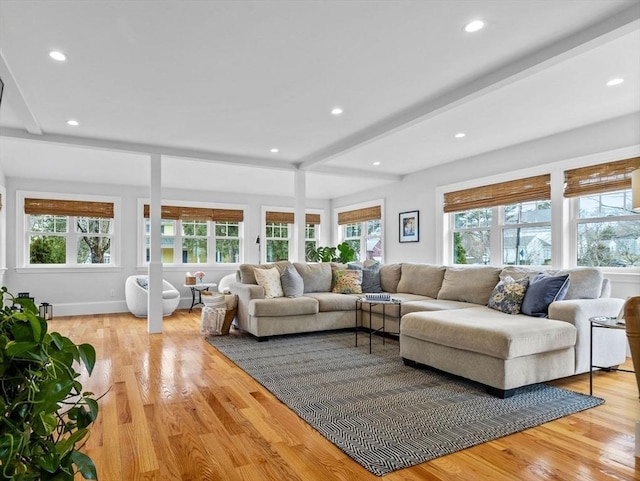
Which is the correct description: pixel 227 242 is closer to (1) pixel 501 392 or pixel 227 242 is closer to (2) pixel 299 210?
(2) pixel 299 210

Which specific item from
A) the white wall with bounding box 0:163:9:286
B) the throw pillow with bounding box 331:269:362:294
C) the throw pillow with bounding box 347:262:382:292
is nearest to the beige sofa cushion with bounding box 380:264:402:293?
the throw pillow with bounding box 347:262:382:292

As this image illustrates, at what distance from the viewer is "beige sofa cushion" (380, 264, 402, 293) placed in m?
5.80

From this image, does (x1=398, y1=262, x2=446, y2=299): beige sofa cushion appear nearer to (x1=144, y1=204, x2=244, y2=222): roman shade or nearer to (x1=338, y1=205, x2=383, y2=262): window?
(x1=338, y1=205, x2=383, y2=262): window

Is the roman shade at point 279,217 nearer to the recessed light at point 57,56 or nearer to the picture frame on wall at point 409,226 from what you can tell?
the picture frame on wall at point 409,226

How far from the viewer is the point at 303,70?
10.3 feet

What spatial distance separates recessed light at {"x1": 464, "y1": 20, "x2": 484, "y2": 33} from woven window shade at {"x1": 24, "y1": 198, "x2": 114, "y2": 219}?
21.2 ft

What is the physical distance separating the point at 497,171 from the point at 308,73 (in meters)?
3.41

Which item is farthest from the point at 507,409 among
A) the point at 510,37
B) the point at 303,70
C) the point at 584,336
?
the point at 303,70

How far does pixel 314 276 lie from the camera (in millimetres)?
5746

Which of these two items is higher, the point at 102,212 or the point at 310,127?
the point at 310,127

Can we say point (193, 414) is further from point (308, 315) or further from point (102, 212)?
point (102, 212)

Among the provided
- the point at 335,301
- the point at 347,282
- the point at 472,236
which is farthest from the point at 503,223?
the point at 335,301

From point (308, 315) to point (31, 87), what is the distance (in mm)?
3566

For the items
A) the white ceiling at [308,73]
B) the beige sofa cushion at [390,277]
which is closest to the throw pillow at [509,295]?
the white ceiling at [308,73]
